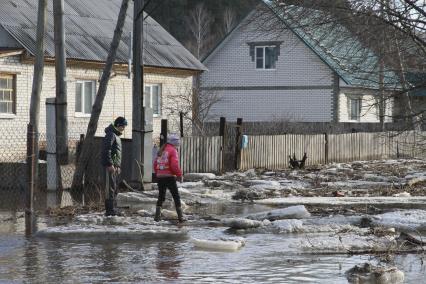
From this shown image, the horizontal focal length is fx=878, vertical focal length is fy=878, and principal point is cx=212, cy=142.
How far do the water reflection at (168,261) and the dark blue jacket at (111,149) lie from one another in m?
2.81

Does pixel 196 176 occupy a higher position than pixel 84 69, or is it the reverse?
pixel 84 69

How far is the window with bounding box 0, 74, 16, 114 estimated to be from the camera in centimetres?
2661

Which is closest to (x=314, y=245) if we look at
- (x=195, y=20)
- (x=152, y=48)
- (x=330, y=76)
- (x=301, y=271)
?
(x=301, y=271)

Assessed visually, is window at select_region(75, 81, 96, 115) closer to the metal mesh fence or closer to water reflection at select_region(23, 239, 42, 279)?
the metal mesh fence

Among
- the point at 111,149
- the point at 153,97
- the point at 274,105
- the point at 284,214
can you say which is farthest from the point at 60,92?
the point at 274,105

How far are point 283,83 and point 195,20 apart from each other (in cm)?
2544

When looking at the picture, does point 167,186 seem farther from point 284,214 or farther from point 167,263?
point 167,263

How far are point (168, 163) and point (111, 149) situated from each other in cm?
103

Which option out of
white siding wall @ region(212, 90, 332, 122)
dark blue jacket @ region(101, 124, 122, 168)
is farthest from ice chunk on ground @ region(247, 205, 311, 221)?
white siding wall @ region(212, 90, 332, 122)

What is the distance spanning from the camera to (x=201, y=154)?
24.0 metres

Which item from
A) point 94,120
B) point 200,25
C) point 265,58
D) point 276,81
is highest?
point 200,25

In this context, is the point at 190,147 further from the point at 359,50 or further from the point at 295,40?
the point at 295,40

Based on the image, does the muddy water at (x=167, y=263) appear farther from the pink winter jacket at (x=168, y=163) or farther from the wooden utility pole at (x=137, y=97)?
the wooden utility pole at (x=137, y=97)

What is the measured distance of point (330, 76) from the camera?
45656 millimetres
